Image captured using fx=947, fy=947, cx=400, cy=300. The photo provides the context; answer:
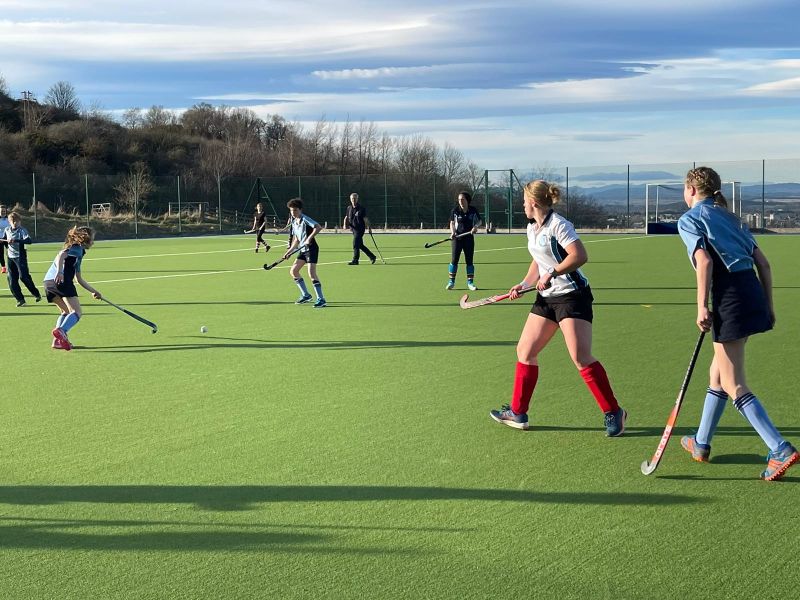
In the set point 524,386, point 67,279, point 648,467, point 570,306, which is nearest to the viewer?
point 648,467

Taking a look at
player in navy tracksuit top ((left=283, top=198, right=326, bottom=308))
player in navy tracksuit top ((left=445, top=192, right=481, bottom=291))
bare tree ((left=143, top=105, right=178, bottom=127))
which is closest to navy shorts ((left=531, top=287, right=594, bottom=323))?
player in navy tracksuit top ((left=283, top=198, right=326, bottom=308))

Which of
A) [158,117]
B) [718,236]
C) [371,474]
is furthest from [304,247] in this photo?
[158,117]

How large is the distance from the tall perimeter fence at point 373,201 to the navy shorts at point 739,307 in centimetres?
4001

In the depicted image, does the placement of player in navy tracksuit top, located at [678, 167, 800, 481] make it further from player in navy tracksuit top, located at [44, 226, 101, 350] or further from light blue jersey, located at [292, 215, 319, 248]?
light blue jersey, located at [292, 215, 319, 248]

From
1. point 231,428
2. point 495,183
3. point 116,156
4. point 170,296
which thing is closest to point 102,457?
point 231,428

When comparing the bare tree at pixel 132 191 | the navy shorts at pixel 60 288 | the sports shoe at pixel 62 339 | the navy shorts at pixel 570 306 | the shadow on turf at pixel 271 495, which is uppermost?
the bare tree at pixel 132 191

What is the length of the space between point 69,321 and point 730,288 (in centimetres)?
796

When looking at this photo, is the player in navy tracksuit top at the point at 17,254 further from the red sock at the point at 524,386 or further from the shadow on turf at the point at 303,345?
the red sock at the point at 524,386

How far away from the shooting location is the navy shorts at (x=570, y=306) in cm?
659

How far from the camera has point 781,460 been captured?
5516 mm

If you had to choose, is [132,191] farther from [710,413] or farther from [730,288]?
[730,288]

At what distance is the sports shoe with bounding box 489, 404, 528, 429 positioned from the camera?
6855 millimetres

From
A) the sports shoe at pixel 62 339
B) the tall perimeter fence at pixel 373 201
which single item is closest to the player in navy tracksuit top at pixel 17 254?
the sports shoe at pixel 62 339

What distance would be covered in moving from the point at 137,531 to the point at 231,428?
215 cm
